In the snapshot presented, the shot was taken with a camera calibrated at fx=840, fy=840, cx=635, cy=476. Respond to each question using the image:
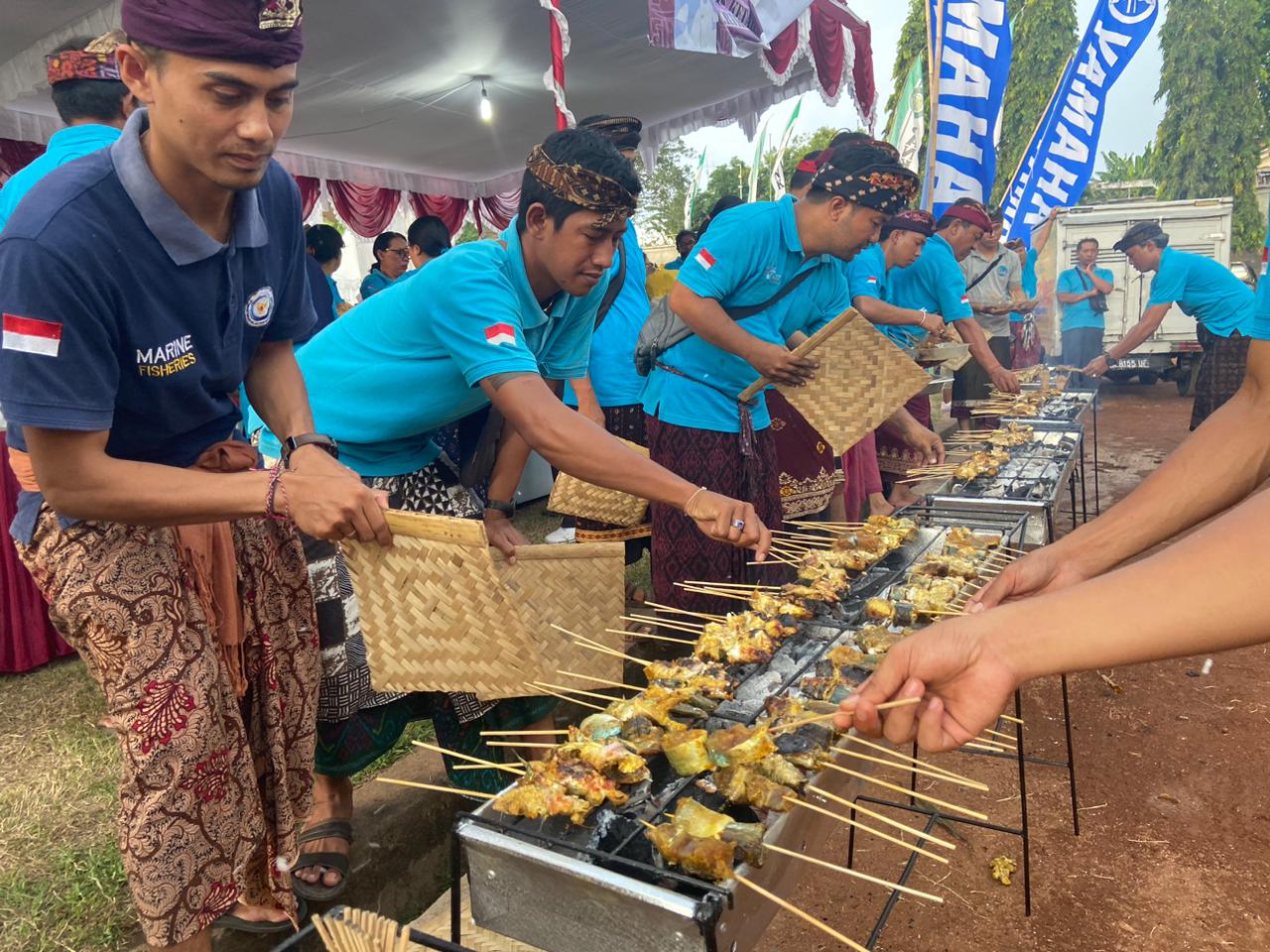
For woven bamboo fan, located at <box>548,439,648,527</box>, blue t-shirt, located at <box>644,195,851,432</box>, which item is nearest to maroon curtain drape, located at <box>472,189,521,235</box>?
woven bamboo fan, located at <box>548,439,648,527</box>

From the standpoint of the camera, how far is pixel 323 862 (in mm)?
2854

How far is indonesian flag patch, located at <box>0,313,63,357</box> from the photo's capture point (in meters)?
1.68

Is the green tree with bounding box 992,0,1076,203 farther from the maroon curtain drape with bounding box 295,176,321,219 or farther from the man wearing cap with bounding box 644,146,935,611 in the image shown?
the man wearing cap with bounding box 644,146,935,611

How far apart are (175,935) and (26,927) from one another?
3.79 feet

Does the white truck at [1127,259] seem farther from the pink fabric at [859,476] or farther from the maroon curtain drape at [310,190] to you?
the maroon curtain drape at [310,190]

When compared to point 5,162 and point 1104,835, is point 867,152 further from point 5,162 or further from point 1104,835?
point 5,162

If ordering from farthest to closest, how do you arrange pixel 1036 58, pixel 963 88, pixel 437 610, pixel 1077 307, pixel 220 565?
pixel 1036 58
pixel 1077 307
pixel 963 88
pixel 220 565
pixel 437 610

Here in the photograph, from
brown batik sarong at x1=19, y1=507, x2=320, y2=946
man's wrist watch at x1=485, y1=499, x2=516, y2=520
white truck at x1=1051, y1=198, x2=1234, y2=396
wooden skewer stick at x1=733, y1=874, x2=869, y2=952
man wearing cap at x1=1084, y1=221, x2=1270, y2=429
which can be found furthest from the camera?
white truck at x1=1051, y1=198, x2=1234, y2=396

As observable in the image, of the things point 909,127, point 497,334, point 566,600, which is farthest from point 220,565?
point 909,127

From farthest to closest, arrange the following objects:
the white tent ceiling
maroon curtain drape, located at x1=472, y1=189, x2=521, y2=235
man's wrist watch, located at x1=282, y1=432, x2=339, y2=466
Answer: maroon curtain drape, located at x1=472, y1=189, x2=521, y2=235
the white tent ceiling
man's wrist watch, located at x1=282, y1=432, x2=339, y2=466

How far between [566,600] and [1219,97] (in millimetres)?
34990

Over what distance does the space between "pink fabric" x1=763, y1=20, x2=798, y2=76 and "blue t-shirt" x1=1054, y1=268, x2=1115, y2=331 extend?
9.42m

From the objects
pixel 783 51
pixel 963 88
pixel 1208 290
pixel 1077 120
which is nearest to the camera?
pixel 783 51

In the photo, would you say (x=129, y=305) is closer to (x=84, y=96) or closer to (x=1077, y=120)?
(x=84, y=96)
